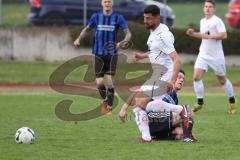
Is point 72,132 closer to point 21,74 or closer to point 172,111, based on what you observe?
point 172,111

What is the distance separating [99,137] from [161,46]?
5.82 feet

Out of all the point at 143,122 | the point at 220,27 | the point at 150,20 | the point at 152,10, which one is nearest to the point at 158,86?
the point at 143,122

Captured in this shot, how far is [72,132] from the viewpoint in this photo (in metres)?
12.9

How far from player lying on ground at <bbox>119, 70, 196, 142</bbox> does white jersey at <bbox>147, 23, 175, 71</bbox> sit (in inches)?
14.2

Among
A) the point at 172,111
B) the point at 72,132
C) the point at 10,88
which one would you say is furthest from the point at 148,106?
the point at 10,88

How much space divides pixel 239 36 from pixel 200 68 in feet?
37.5

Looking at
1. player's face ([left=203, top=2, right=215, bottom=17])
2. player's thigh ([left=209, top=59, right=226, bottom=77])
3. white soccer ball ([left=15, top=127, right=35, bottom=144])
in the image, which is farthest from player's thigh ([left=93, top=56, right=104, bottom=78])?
white soccer ball ([left=15, top=127, right=35, bottom=144])

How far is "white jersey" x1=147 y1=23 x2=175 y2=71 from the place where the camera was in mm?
11391

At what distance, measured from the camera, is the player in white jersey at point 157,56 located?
36.7ft

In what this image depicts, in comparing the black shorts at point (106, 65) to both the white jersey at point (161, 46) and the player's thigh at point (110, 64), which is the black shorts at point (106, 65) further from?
the white jersey at point (161, 46)

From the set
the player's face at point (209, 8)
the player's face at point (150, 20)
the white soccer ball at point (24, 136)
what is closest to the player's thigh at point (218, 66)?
the player's face at point (209, 8)

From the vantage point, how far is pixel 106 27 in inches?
663

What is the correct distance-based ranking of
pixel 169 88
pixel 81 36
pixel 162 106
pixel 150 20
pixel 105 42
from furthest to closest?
pixel 105 42, pixel 81 36, pixel 162 106, pixel 150 20, pixel 169 88

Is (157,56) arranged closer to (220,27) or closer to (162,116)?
(162,116)
